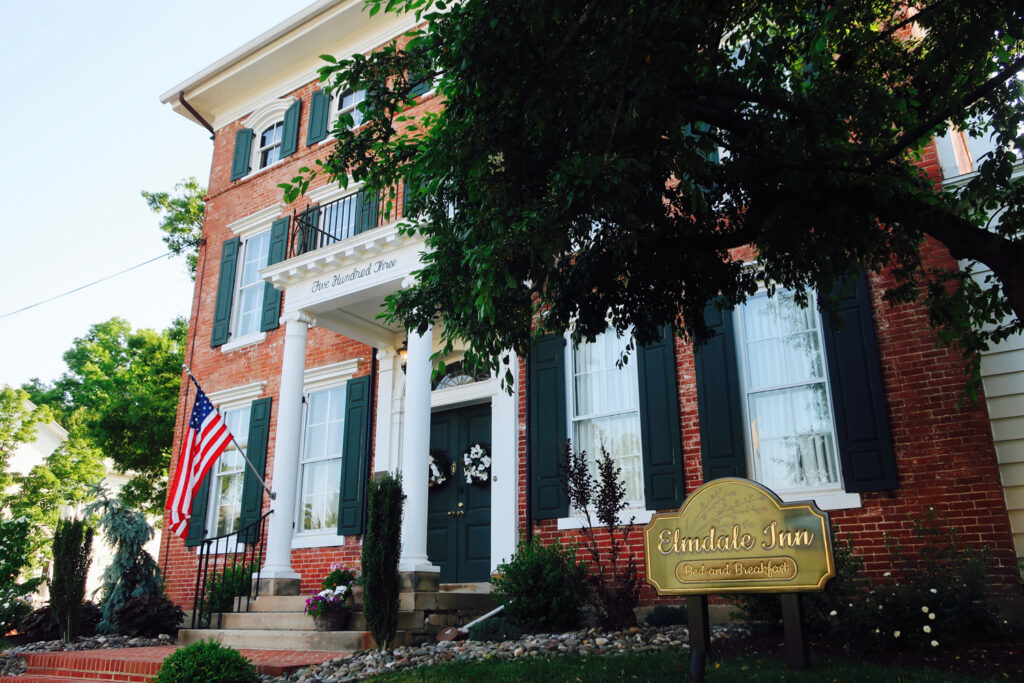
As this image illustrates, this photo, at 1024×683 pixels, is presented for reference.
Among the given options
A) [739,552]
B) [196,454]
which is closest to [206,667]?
[739,552]

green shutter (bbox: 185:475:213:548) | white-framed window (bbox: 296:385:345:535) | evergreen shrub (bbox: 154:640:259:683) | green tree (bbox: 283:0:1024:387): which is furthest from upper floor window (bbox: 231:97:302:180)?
evergreen shrub (bbox: 154:640:259:683)

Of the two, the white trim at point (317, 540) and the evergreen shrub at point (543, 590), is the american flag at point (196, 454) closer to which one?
the white trim at point (317, 540)

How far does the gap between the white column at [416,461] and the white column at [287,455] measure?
6.68 feet

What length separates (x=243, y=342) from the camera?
43.9ft

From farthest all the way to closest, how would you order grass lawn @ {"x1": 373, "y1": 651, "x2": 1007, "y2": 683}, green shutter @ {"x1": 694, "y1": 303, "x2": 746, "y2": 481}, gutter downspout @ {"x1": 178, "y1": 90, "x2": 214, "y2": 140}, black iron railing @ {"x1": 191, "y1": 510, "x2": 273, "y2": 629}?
gutter downspout @ {"x1": 178, "y1": 90, "x2": 214, "y2": 140}
black iron railing @ {"x1": 191, "y1": 510, "x2": 273, "y2": 629}
green shutter @ {"x1": 694, "y1": 303, "x2": 746, "y2": 481}
grass lawn @ {"x1": 373, "y1": 651, "x2": 1007, "y2": 683}

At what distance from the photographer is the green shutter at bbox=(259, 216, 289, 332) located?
1302 cm

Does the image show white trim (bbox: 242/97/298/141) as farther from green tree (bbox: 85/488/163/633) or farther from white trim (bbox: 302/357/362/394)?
green tree (bbox: 85/488/163/633)

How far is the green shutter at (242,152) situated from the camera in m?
15.0

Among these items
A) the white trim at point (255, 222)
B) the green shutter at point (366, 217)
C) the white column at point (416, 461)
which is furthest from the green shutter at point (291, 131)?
the white column at point (416, 461)

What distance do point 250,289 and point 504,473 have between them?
6.78 meters

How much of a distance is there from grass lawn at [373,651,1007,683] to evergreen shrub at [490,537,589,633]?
174 cm

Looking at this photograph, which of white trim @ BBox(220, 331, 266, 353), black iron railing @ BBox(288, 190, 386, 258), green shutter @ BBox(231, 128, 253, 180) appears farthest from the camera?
green shutter @ BBox(231, 128, 253, 180)

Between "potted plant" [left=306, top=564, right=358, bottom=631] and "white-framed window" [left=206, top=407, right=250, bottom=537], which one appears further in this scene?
"white-framed window" [left=206, top=407, right=250, bottom=537]

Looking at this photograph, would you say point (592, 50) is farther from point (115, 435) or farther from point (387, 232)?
point (115, 435)
